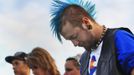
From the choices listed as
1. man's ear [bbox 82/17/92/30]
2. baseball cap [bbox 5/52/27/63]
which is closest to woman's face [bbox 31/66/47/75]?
baseball cap [bbox 5/52/27/63]

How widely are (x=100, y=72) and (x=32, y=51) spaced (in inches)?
104

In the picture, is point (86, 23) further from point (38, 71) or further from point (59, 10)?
point (38, 71)

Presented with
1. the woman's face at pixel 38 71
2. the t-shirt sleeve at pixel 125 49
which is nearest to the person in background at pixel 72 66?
the woman's face at pixel 38 71

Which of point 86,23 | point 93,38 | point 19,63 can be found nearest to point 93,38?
point 93,38

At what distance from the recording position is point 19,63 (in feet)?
23.2

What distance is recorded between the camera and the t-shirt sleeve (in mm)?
3237

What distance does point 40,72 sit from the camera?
5.54 metres

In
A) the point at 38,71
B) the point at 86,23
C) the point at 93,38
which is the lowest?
the point at 38,71

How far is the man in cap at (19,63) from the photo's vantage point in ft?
22.6

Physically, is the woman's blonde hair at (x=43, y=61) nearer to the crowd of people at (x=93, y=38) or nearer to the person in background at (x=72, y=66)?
the person in background at (x=72, y=66)

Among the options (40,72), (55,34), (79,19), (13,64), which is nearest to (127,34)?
(79,19)

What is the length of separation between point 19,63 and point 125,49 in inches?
158

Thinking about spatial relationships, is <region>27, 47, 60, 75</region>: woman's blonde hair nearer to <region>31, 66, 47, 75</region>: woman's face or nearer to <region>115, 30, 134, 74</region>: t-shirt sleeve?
<region>31, 66, 47, 75</region>: woman's face

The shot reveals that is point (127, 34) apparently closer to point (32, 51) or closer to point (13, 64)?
point (32, 51)
